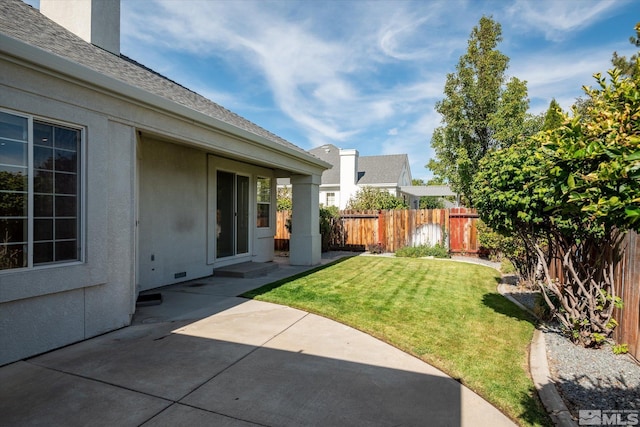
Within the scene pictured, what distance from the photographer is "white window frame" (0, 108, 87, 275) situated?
12.8ft

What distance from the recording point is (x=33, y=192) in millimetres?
3977

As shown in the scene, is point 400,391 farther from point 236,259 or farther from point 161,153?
point 236,259

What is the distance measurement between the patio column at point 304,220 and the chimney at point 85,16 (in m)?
6.20

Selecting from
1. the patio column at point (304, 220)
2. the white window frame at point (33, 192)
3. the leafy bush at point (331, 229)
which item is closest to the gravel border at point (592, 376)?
the white window frame at point (33, 192)

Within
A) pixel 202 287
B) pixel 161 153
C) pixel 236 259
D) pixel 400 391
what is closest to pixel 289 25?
pixel 161 153

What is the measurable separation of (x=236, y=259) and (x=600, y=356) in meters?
8.60

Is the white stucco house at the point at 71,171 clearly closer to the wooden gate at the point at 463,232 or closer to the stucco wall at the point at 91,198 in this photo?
the stucco wall at the point at 91,198

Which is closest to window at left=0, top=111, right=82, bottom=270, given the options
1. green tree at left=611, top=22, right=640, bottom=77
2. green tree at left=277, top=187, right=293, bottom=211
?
green tree at left=277, top=187, right=293, bottom=211

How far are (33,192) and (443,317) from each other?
239 inches

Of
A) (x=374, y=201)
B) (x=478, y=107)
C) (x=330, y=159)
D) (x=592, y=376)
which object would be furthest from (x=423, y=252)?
(x=330, y=159)

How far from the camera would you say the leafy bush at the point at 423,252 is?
46.4ft

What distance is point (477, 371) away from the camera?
3.73 m

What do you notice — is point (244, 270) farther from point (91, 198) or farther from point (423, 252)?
point (423, 252)

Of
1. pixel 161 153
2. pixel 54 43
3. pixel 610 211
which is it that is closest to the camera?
pixel 610 211
